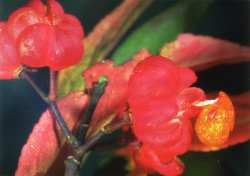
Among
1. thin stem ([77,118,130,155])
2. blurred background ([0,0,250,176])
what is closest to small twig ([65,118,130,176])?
thin stem ([77,118,130,155])

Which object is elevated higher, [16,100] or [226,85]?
[16,100]

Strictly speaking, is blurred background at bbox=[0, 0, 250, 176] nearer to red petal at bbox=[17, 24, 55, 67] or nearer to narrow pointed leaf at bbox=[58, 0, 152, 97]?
narrow pointed leaf at bbox=[58, 0, 152, 97]

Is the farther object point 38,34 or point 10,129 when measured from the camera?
point 10,129

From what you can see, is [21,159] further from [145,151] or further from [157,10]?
[157,10]

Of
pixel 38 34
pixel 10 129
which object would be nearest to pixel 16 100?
pixel 10 129

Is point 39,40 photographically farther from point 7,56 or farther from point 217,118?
point 217,118

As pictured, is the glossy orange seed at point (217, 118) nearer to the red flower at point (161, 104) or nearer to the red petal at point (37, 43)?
the red flower at point (161, 104)
